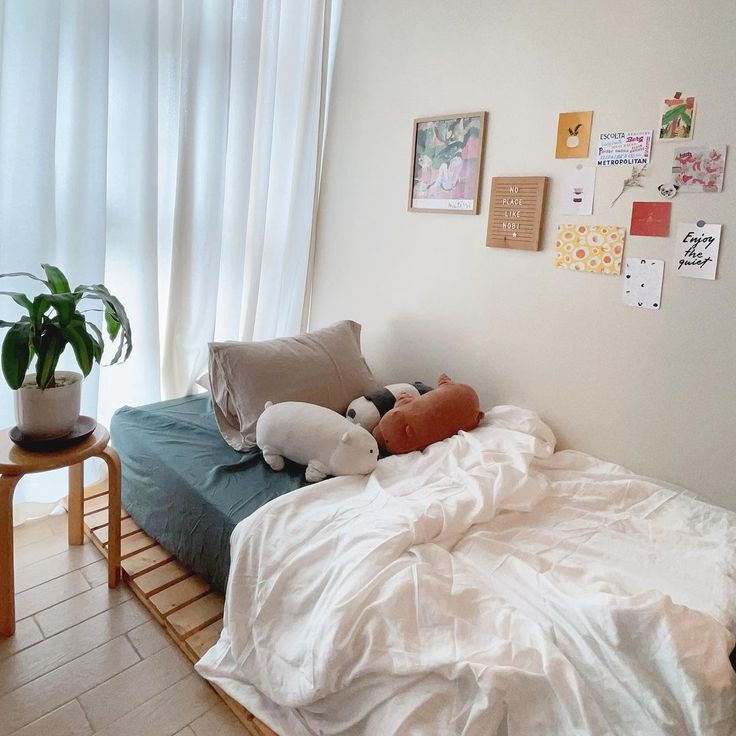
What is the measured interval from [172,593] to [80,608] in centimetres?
→ 27

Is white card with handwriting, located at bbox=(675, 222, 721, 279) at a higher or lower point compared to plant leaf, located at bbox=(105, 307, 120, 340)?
higher

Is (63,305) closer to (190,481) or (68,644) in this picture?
(190,481)

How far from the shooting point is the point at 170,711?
1322 mm

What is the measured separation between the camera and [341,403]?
6.61ft

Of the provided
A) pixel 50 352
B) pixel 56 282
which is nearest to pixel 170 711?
pixel 50 352

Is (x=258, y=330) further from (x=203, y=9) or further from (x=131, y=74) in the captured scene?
(x=203, y=9)

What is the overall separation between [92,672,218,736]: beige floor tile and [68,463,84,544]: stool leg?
30.5 inches

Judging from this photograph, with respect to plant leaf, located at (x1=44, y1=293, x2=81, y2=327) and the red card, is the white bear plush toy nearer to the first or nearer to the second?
plant leaf, located at (x1=44, y1=293, x2=81, y2=327)

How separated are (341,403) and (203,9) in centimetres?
160

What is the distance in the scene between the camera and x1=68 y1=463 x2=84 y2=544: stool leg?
184 cm

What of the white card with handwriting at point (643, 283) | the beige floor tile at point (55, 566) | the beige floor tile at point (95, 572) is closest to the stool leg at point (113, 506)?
the beige floor tile at point (95, 572)

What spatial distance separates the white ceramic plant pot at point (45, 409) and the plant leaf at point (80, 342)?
119 mm

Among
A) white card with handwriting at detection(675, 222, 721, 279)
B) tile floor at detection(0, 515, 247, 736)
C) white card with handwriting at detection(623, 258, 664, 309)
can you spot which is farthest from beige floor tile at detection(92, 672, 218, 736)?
white card with handwriting at detection(675, 222, 721, 279)

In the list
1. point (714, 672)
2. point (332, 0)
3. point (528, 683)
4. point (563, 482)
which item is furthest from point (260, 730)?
point (332, 0)
